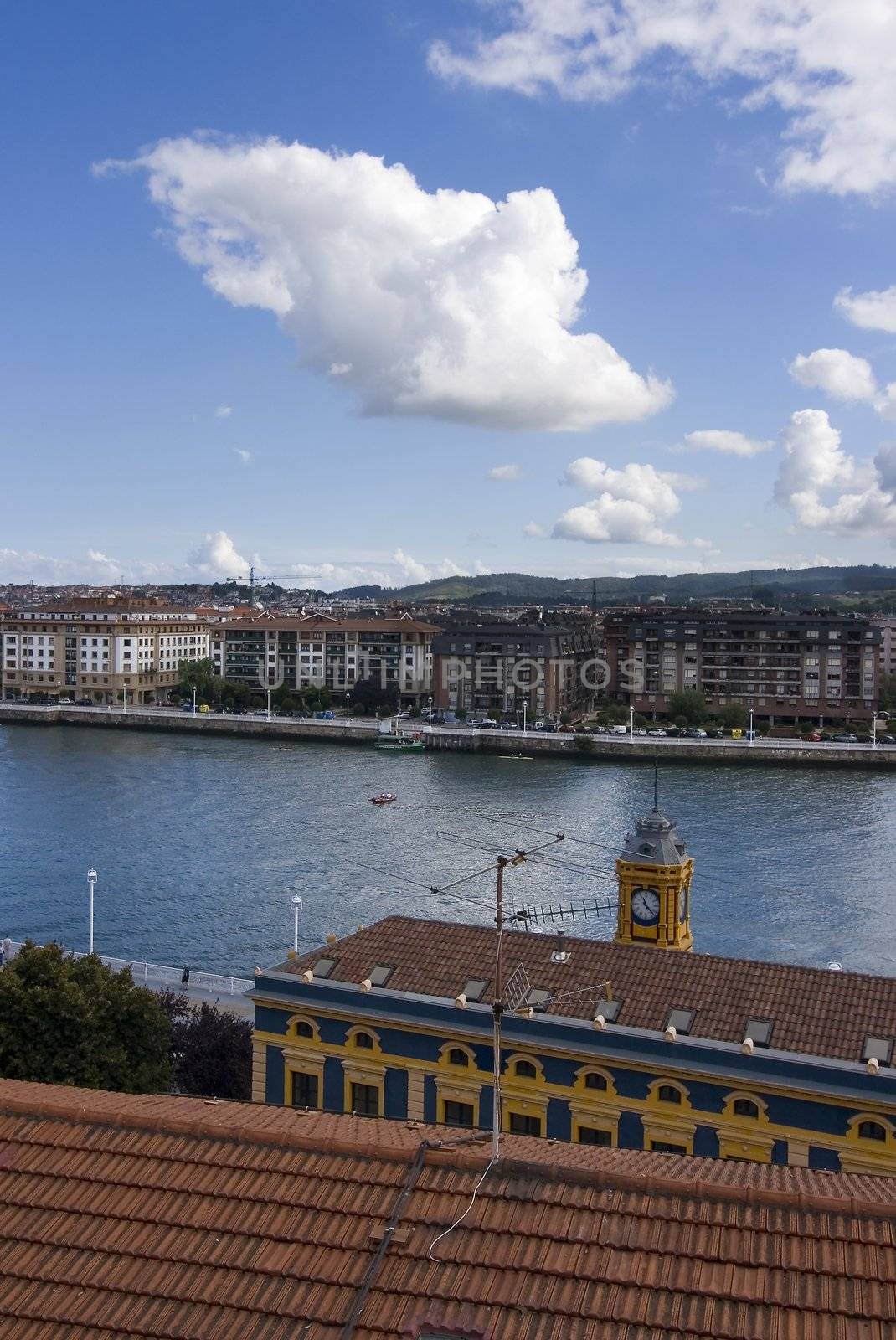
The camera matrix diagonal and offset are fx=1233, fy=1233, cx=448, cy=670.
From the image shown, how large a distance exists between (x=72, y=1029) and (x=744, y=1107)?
3679mm

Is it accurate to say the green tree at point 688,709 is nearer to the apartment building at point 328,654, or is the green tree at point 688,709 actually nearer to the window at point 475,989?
the apartment building at point 328,654

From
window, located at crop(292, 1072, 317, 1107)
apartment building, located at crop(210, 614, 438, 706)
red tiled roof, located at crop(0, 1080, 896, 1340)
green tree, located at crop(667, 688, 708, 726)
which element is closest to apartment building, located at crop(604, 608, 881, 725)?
green tree, located at crop(667, 688, 708, 726)

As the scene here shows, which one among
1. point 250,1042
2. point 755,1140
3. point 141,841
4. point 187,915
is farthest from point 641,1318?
point 141,841

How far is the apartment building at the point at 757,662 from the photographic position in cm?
3447

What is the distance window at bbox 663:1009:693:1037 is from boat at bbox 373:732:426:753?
78.8 ft

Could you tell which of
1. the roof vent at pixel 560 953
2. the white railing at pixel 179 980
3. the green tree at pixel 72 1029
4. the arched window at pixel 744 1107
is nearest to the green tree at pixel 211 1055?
the green tree at pixel 72 1029

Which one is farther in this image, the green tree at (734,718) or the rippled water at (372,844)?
the green tree at (734,718)

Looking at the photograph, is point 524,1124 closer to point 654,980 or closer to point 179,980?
point 654,980

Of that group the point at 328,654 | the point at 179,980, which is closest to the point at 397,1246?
the point at 179,980

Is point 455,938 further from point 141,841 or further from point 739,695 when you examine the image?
point 739,695

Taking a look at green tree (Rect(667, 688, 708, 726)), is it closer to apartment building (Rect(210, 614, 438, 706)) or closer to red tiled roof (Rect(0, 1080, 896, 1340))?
apartment building (Rect(210, 614, 438, 706))

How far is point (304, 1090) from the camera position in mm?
6820

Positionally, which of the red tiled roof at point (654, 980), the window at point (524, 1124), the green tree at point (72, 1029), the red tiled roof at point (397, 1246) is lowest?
the window at point (524, 1124)

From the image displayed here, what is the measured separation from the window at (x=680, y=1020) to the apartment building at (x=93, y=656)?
35.2m
